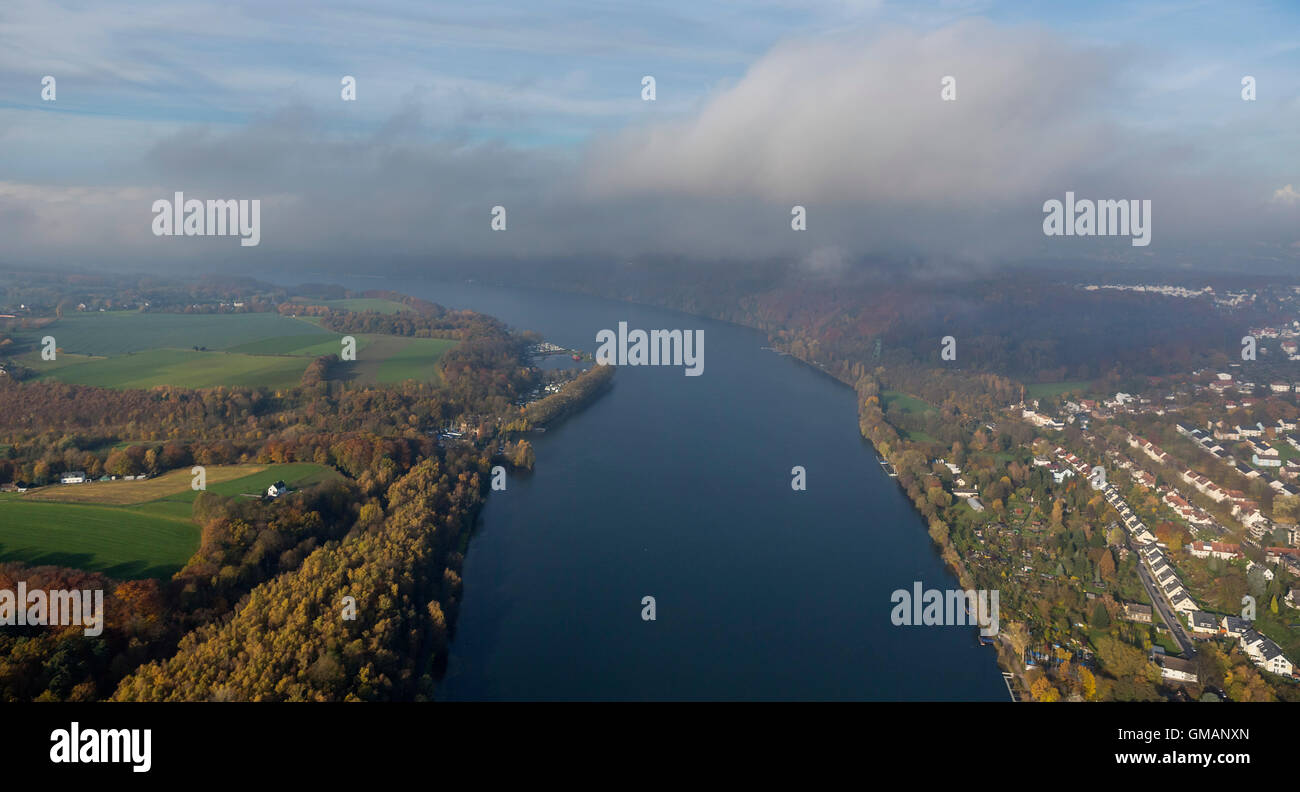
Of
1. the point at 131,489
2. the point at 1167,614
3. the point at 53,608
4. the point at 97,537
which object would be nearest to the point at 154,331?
the point at 131,489

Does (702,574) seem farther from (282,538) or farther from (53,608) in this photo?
(53,608)

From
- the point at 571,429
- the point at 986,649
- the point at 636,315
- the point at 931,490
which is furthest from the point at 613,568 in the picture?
the point at 636,315

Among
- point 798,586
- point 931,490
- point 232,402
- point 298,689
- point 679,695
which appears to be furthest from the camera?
point 232,402

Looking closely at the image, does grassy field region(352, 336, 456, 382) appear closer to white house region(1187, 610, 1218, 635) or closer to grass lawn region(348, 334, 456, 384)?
grass lawn region(348, 334, 456, 384)

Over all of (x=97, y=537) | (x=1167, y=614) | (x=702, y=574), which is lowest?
(x=1167, y=614)

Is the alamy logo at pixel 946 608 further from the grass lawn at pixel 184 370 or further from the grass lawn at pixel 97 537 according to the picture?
the grass lawn at pixel 184 370

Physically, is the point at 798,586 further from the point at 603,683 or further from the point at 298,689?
the point at 298,689
